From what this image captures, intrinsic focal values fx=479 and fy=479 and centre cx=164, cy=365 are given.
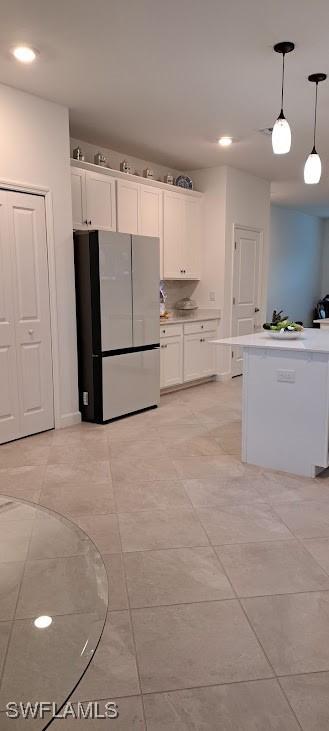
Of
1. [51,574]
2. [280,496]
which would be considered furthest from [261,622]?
[280,496]

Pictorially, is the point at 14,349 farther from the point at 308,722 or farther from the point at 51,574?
the point at 308,722

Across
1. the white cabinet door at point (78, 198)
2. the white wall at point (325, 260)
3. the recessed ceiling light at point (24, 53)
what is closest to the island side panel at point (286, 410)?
Answer: the white cabinet door at point (78, 198)

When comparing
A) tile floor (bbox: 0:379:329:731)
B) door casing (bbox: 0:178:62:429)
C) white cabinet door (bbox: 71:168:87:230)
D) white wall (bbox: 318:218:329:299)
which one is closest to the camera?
tile floor (bbox: 0:379:329:731)

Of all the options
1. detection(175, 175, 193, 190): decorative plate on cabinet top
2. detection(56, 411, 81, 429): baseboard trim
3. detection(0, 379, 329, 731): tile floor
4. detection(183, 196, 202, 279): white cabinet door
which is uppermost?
detection(175, 175, 193, 190): decorative plate on cabinet top

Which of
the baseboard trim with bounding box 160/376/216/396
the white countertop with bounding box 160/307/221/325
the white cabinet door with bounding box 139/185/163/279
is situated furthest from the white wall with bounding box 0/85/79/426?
the white countertop with bounding box 160/307/221/325

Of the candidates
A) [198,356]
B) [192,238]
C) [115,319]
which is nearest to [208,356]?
[198,356]

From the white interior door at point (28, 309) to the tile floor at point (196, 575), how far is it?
30 centimetres

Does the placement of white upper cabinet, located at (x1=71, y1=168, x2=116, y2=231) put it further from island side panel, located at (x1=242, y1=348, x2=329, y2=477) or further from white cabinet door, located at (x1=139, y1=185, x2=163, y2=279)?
island side panel, located at (x1=242, y1=348, x2=329, y2=477)

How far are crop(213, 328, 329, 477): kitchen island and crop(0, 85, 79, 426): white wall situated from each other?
1.58 metres

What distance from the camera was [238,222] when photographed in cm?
623

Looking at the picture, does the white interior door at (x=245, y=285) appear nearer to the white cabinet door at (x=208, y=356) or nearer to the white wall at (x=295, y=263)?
the white cabinet door at (x=208, y=356)

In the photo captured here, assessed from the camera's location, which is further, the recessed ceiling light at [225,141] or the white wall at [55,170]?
the recessed ceiling light at [225,141]

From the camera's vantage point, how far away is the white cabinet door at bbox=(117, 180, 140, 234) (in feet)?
15.8

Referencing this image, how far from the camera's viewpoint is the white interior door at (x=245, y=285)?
6.36 m
